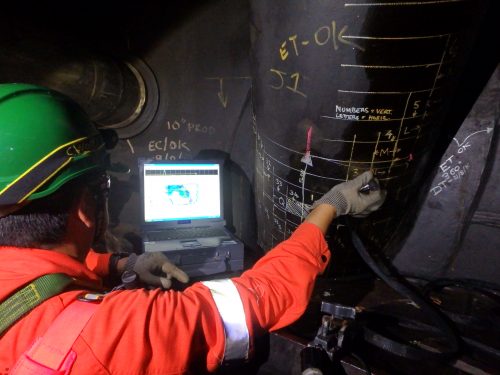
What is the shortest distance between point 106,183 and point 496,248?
1365 millimetres

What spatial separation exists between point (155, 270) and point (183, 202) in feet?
1.67

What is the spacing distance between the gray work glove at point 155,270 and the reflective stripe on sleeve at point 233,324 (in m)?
0.44

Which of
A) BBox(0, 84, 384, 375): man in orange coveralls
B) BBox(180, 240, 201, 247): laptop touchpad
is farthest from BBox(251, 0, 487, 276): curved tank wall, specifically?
BBox(180, 240, 201, 247): laptop touchpad

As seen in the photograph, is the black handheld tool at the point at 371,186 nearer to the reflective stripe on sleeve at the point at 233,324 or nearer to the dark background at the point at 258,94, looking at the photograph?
the dark background at the point at 258,94

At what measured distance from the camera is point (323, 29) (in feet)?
Answer: 2.76

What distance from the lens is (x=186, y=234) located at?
1586mm

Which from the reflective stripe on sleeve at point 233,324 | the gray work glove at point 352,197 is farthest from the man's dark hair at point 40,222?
the gray work glove at point 352,197

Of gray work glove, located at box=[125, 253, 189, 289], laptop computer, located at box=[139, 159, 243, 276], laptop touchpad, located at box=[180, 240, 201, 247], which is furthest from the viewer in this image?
laptop computer, located at box=[139, 159, 243, 276]

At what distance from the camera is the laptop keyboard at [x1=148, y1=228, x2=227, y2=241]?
154 centimetres

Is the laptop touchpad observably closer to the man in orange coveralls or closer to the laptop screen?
the laptop screen

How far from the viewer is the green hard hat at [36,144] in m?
0.68

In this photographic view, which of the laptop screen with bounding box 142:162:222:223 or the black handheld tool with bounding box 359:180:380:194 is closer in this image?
the black handheld tool with bounding box 359:180:380:194

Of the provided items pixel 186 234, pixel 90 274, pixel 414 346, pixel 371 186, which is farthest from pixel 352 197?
pixel 186 234

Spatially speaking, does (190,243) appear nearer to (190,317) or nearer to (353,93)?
(190,317)
